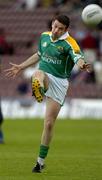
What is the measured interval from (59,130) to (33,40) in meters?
10.8

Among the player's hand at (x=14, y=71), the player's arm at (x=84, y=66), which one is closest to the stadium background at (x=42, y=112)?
the player's hand at (x=14, y=71)

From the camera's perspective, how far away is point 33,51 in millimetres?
30719

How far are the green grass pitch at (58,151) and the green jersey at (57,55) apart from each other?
63.6 inches

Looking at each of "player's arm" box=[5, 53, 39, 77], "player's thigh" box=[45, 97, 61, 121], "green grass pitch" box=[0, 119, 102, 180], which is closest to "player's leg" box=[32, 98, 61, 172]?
"player's thigh" box=[45, 97, 61, 121]

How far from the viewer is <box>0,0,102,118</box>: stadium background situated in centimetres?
2661

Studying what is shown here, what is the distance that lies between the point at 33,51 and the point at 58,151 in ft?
49.7

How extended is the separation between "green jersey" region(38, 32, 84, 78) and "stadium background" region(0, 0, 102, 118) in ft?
36.4

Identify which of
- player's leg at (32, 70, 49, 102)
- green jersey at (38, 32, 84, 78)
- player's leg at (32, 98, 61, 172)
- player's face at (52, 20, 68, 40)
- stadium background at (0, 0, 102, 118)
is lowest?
stadium background at (0, 0, 102, 118)

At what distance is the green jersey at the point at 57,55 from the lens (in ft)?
38.7

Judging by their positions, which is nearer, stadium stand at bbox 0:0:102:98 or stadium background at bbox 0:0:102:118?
stadium background at bbox 0:0:102:118

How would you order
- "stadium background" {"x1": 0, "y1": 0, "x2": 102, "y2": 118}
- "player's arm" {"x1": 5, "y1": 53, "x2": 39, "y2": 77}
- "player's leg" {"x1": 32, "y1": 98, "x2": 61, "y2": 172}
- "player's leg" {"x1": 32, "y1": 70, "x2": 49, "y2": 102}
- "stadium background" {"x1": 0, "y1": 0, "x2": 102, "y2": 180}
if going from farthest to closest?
"stadium background" {"x1": 0, "y1": 0, "x2": 102, "y2": 118} → "stadium background" {"x1": 0, "y1": 0, "x2": 102, "y2": 180} → "player's arm" {"x1": 5, "y1": 53, "x2": 39, "y2": 77} → "player's leg" {"x1": 32, "y1": 98, "x2": 61, "y2": 172} → "player's leg" {"x1": 32, "y1": 70, "x2": 49, "y2": 102}

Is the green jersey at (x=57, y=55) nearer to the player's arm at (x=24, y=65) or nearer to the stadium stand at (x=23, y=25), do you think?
the player's arm at (x=24, y=65)

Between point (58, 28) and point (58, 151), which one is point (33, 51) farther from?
point (58, 28)

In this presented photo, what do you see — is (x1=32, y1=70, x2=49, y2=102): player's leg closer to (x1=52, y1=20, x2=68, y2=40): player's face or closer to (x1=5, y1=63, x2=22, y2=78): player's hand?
(x1=5, y1=63, x2=22, y2=78): player's hand
